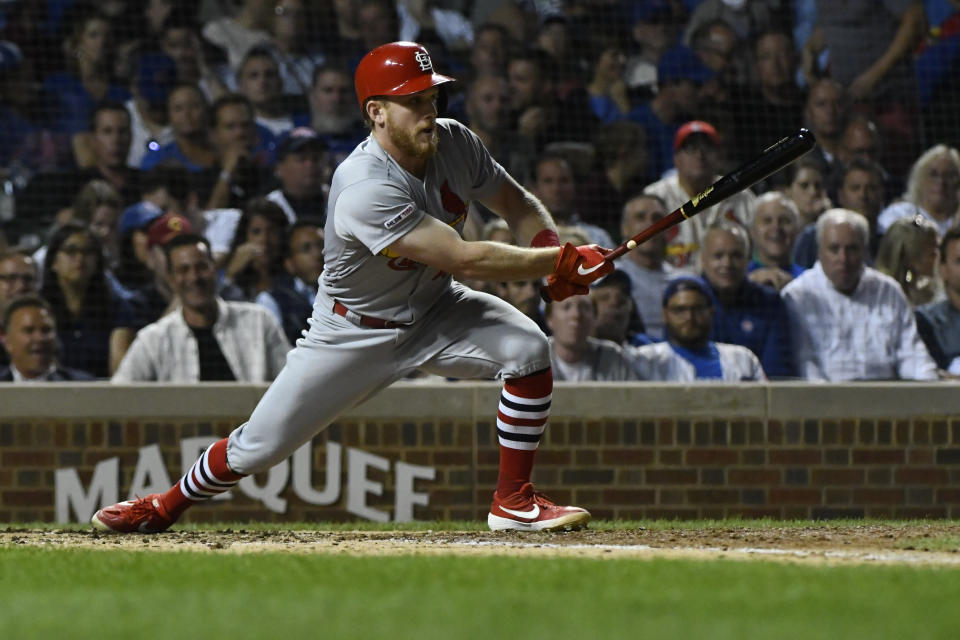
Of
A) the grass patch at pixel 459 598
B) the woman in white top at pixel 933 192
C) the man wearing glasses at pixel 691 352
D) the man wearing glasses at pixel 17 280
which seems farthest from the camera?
the woman in white top at pixel 933 192

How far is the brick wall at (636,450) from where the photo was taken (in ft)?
25.7

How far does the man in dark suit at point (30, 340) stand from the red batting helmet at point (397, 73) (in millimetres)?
3864

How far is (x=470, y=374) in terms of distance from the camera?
218 inches

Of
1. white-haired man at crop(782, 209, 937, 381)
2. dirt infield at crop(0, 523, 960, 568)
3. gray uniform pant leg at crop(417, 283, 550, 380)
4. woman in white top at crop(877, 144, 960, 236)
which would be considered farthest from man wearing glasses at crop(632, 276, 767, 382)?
gray uniform pant leg at crop(417, 283, 550, 380)

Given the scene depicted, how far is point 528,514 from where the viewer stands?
5.57m

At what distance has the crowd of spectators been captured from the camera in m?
8.59

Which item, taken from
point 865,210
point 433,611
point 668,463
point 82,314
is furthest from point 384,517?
point 433,611

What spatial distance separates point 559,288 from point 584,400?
2687 mm

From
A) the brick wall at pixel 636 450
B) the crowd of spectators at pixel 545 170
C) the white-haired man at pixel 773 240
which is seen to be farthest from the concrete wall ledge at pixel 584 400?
the white-haired man at pixel 773 240

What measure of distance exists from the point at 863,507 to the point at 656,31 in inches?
160

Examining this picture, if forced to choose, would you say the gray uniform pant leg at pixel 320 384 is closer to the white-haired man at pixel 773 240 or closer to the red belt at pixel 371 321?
the red belt at pixel 371 321

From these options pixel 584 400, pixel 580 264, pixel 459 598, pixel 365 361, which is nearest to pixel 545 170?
pixel 584 400

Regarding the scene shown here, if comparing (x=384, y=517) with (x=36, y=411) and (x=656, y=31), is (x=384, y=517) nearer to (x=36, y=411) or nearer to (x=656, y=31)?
(x=36, y=411)

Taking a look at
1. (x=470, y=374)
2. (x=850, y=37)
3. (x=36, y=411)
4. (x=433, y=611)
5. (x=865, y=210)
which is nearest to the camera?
(x=433, y=611)
